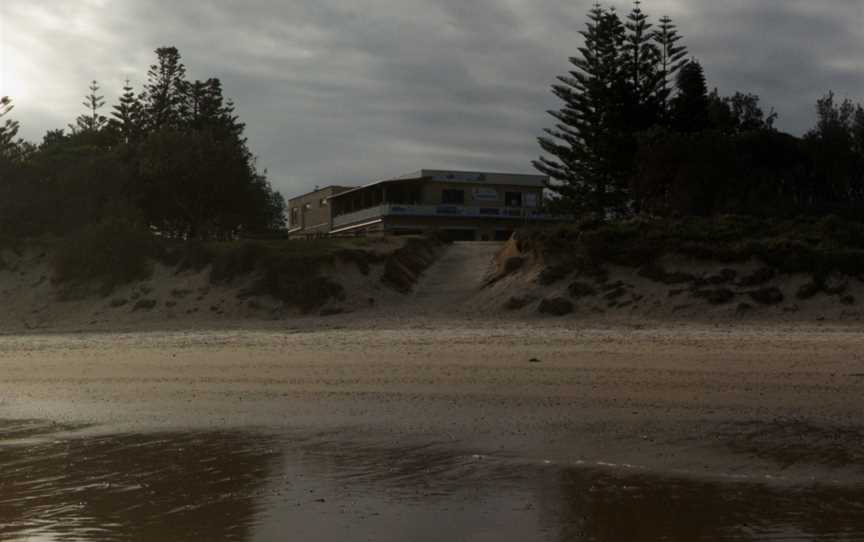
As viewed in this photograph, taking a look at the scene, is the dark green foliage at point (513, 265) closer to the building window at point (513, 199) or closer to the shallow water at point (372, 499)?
the shallow water at point (372, 499)

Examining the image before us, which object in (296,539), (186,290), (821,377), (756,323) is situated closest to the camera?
A: (296,539)

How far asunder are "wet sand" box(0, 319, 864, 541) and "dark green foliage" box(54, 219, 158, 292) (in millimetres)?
10873

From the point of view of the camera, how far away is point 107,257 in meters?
28.0

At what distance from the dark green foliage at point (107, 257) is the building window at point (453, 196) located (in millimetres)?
33949

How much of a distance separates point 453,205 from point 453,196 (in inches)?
83.5

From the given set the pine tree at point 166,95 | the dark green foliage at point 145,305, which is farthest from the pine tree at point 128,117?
the dark green foliage at point 145,305

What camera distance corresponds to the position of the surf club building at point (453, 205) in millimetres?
58875

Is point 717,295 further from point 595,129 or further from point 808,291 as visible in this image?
point 595,129

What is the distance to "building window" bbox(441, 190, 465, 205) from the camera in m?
61.8

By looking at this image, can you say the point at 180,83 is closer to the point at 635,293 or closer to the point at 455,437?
the point at 635,293

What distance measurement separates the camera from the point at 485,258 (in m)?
29.8

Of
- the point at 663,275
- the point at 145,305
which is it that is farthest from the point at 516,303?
the point at 145,305

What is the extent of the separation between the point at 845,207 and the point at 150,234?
89.9ft

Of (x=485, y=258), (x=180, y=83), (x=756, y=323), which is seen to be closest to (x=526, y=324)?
(x=756, y=323)
